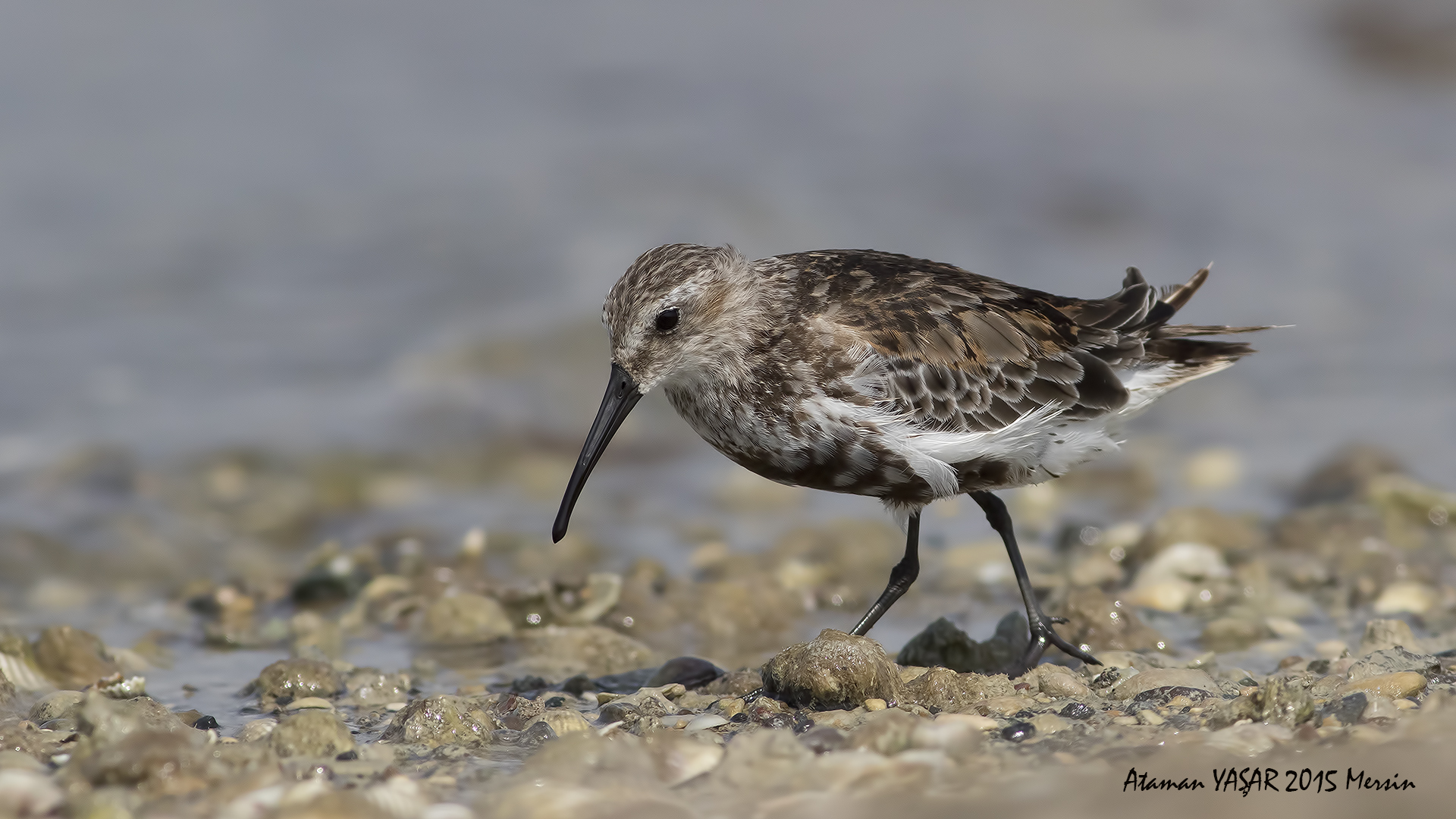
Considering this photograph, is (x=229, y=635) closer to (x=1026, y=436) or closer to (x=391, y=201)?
(x=1026, y=436)

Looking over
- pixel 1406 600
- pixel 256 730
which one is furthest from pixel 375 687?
pixel 1406 600

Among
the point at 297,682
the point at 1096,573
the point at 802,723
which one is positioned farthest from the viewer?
the point at 1096,573

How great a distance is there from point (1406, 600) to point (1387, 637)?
938mm

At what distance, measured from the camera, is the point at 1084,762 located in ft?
13.9

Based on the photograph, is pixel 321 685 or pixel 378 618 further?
pixel 378 618

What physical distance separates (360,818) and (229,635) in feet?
12.0

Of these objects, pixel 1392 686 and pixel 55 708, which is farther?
pixel 55 708

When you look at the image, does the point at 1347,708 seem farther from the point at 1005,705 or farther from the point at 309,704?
the point at 309,704

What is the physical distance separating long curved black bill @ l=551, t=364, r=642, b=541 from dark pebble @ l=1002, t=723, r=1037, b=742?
2.04 m

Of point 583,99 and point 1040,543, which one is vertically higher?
point 583,99

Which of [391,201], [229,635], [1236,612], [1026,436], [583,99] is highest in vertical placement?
[583,99]

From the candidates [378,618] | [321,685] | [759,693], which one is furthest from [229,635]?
[759,693]

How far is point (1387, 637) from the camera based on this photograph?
597 centimetres

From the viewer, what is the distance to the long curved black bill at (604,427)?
19.0 feet
